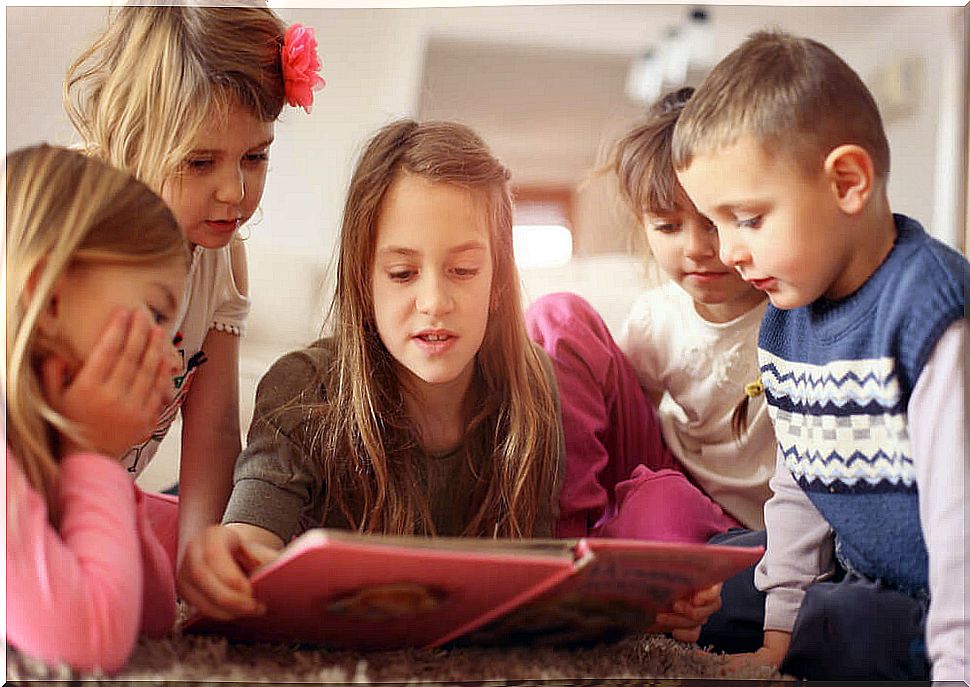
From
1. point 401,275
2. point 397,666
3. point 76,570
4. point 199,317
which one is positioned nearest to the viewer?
point 76,570

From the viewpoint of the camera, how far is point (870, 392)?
76 cm

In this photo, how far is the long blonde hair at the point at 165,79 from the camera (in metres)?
0.83

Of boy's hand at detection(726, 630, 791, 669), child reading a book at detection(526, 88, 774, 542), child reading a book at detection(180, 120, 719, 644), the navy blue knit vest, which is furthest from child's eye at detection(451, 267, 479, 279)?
boy's hand at detection(726, 630, 791, 669)

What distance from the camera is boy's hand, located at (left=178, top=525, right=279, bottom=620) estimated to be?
75 centimetres

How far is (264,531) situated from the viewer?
0.85 m

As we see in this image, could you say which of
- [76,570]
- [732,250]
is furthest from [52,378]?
[732,250]

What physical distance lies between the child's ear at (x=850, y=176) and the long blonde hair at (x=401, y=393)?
262mm

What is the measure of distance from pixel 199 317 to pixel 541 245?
315 mm

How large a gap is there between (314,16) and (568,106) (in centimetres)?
23

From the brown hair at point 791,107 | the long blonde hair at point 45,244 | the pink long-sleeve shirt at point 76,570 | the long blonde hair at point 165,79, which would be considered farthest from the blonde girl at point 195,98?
the brown hair at point 791,107

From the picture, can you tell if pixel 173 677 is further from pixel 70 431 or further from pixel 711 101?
pixel 711 101

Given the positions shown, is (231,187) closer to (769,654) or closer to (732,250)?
(732,250)

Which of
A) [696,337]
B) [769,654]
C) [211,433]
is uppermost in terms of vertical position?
[696,337]

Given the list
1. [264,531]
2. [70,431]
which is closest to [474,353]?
A: [264,531]
